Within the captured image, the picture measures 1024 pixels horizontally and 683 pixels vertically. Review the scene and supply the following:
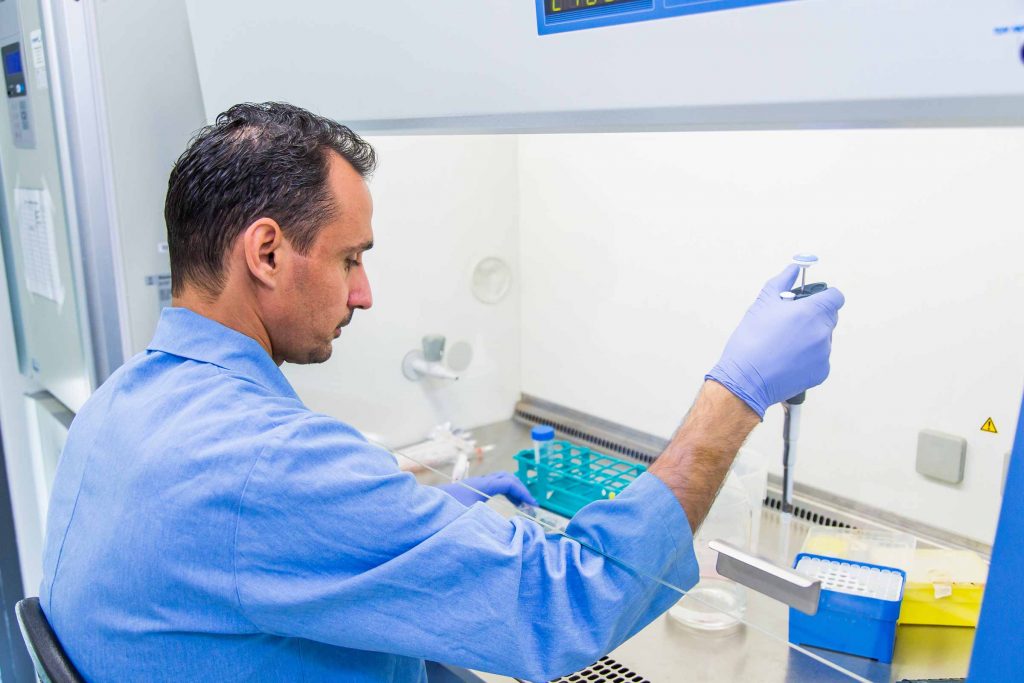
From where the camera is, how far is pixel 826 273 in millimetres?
1291

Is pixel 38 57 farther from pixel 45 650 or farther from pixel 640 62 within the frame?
pixel 640 62

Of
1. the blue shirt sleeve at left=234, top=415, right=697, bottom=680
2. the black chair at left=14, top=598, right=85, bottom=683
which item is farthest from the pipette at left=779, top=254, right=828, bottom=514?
the black chair at left=14, top=598, right=85, bottom=683

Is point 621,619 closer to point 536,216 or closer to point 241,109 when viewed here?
point 241,109

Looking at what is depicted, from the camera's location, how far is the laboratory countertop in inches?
42.7

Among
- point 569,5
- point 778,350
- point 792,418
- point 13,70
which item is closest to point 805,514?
point 792,418

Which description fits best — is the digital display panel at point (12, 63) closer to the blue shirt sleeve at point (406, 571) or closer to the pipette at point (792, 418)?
the blue shirt sleeve at point (406, 571)

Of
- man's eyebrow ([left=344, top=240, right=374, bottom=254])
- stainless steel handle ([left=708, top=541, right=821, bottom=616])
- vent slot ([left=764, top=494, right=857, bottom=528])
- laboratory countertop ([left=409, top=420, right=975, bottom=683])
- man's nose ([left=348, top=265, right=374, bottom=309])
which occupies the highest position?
man's eyebrow ([left=344, top=240, right=374, bottom=254])

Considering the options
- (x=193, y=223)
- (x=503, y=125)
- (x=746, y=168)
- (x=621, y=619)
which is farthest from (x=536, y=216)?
(x=621, y=619)

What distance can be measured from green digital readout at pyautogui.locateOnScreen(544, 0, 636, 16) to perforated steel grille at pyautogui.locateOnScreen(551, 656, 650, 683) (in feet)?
2.82

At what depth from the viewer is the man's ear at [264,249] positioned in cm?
102

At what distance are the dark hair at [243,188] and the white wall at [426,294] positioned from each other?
636 mm

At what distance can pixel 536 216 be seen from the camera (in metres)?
1.86

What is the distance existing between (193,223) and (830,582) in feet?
3.16

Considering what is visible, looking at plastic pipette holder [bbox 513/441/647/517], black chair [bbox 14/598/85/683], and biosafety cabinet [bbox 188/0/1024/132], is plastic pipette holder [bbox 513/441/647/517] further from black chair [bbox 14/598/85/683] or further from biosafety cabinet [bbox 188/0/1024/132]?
black chair [bbox 14/598/85/683]
